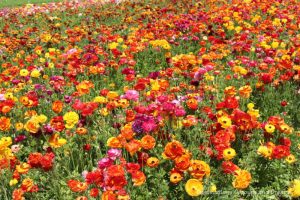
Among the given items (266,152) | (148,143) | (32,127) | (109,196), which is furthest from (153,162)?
(32,127)

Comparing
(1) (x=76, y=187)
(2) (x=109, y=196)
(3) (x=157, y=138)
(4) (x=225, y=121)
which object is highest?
(4) (x=225, y=121)

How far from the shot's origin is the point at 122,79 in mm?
6129

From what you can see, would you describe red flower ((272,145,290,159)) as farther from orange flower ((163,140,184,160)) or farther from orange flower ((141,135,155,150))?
orange flower ((141,135,155,150))

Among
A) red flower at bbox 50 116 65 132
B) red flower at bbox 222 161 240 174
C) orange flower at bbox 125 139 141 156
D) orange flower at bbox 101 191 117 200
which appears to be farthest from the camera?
red flower at bbox 50 116 65 132

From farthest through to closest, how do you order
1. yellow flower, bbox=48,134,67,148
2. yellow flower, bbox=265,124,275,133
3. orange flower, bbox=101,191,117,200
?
yellow flower, bbox=48,134,67,148
yellow flower, bbox=265,124,275,133
orange flower, bbox=101,191,117,200

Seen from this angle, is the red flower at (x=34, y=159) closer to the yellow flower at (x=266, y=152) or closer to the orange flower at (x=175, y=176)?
the orange flower at (x=175, y=176)

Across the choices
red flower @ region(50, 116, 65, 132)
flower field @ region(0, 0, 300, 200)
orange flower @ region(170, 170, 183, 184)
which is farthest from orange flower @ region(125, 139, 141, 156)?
red flower @ region(50, 116, 65, 132)

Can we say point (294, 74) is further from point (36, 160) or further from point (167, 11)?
point (167, 11)

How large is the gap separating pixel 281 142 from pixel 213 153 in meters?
0.64

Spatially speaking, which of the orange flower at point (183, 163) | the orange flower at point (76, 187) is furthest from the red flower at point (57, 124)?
the orange flower at point (183, 163)

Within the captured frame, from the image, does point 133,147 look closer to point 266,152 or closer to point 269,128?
point 266,152

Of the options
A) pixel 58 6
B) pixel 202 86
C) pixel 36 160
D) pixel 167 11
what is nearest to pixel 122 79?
pixel 202 86

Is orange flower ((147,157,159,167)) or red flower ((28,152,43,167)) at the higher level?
red flower ((28,152,43,167))

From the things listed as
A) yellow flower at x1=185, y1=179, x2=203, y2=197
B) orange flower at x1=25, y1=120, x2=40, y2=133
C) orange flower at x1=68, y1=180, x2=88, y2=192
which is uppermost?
orange flower at x1=25, y1=120, x2=40, y2=133
